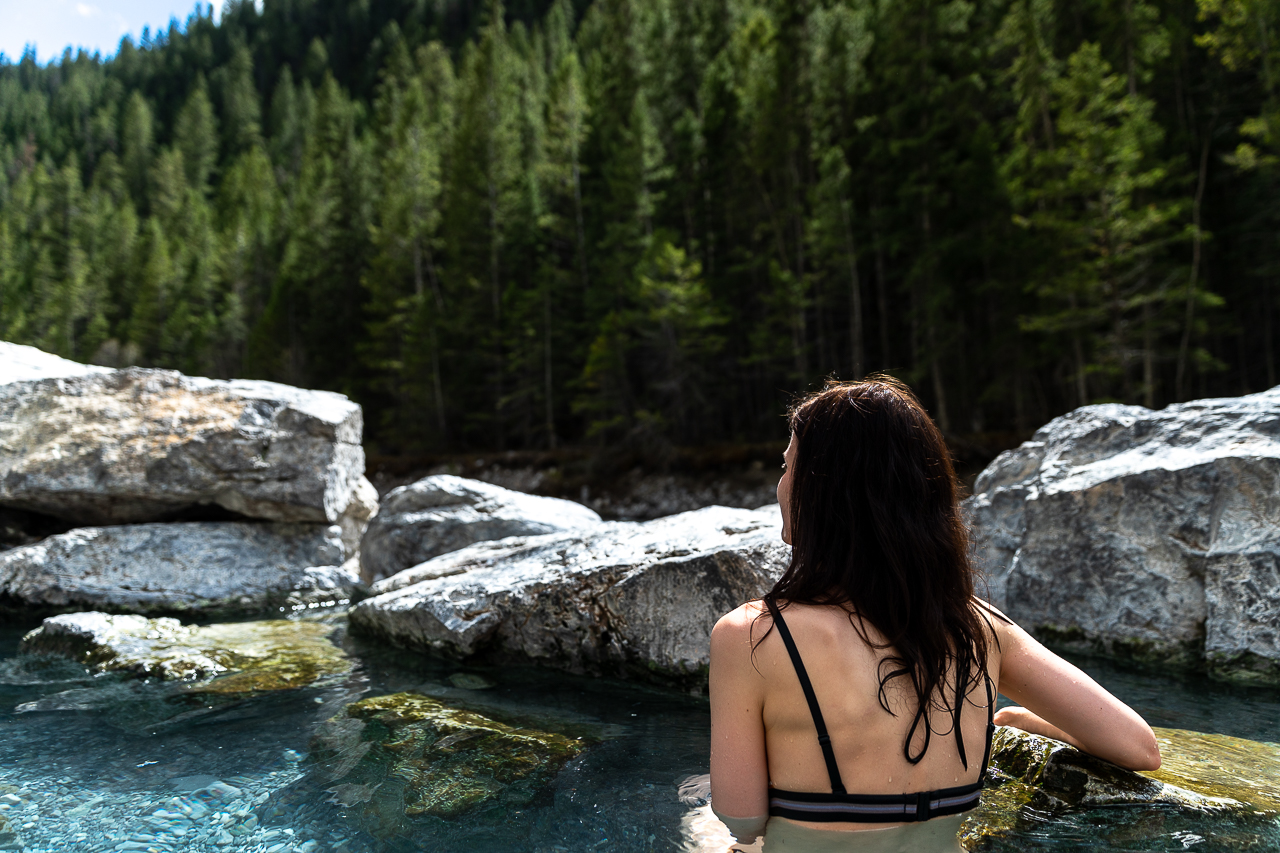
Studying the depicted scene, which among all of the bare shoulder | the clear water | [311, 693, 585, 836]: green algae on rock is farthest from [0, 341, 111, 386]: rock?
the bare shoulder

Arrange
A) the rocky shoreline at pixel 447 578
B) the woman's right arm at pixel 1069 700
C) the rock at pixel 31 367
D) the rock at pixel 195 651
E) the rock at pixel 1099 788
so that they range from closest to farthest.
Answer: the woman's right arm at pixel 1069 700, the rock at pixel 1099 788, the rocky shoreline at pixel 447 578, the rock at pixel 195 651, the rock at pixel 31 367

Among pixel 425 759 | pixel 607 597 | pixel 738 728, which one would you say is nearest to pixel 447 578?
pixel 607 597

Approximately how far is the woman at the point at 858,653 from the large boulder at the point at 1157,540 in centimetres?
322

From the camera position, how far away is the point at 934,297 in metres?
20.2

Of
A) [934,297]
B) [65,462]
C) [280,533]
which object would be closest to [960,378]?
[934,297]

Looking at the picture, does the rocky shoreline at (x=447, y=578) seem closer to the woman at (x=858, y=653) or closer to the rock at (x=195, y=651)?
the rock at (x=195, y=651)

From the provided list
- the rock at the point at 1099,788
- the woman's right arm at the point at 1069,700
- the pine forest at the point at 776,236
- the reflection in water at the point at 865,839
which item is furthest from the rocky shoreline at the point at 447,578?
the pine forest at the point at 776,236

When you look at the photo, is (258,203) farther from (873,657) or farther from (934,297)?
(873,657)

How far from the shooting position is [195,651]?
223 inches

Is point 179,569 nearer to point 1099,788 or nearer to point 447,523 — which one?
point 447,523

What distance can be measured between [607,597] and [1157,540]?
406 cm

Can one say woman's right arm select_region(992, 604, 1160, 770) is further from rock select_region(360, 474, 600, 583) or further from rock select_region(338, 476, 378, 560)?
rock select_region(338, 476, 378, 560)

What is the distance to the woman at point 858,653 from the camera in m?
1.56

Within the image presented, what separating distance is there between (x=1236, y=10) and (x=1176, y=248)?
562 centimetres
